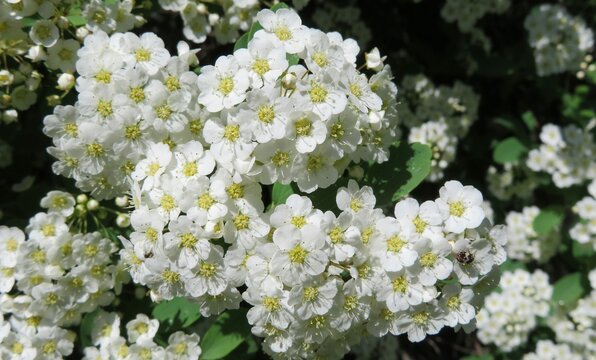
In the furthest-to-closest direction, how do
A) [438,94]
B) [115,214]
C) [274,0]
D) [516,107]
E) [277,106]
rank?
[516,107]
[438,94]
[274,0]
[115,214]
[277,106]

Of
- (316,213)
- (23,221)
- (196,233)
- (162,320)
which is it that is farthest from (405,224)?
(23,221)

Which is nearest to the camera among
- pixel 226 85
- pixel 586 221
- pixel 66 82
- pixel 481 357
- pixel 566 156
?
pixel 226 85

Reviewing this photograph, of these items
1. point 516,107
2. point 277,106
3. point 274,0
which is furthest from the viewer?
point 516,107

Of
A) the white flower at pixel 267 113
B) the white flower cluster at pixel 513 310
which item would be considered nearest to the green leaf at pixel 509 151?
the white flower cluster at pixel 513 310

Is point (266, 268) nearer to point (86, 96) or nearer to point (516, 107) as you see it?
point (86, 96)

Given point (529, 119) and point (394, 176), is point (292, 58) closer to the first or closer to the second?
point (394, 176)

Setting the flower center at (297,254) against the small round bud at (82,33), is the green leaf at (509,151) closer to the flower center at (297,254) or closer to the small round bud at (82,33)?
the flower center at (297,254)

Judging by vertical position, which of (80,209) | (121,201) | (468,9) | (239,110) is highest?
(239,110)

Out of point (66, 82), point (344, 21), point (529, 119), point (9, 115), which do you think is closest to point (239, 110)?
point (66, 82)
